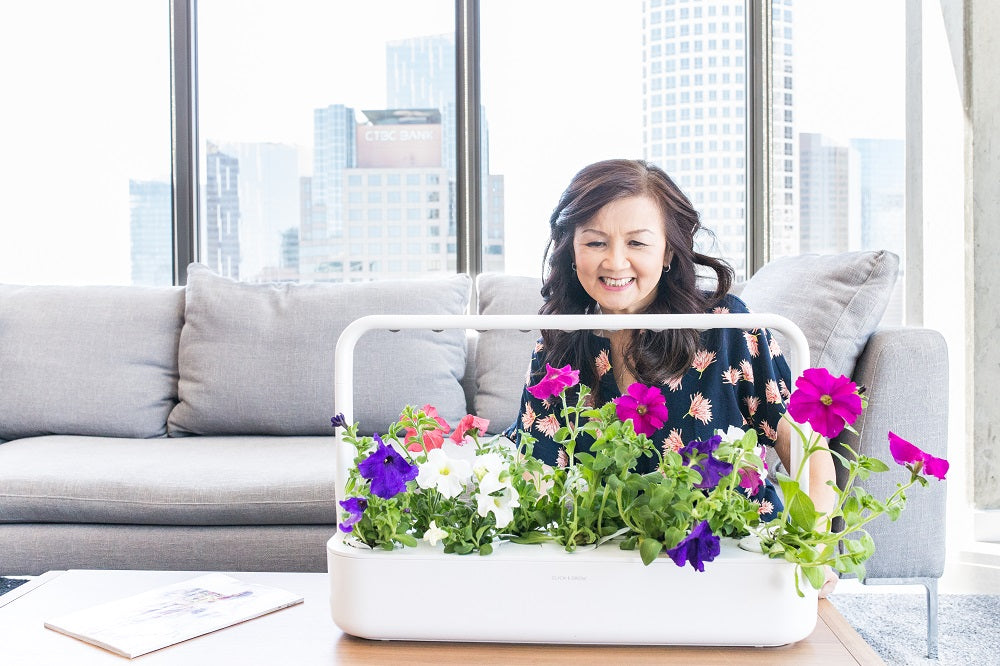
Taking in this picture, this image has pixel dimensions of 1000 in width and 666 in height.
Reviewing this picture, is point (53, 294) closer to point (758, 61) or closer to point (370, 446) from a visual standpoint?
point (370, 446)

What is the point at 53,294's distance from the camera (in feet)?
8.05

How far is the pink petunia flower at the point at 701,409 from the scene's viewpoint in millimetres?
1184

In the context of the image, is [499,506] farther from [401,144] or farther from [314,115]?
[314,115]

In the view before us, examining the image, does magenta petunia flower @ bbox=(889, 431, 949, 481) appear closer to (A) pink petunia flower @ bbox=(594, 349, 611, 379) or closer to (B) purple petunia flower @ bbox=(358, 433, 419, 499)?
(B) purple petunia flower @ bbox=(358, 433, 419, 499)

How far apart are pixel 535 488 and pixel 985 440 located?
91.7 inches

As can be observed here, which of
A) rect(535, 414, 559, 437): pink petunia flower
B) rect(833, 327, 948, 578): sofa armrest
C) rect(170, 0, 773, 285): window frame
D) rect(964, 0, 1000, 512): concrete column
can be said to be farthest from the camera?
rect(170, 0, 773, 285): window frame

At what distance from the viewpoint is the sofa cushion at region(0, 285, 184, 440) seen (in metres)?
2.29

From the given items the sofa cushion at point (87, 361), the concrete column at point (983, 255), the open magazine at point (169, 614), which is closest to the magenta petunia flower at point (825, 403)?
the open magazine at point (169, 614)

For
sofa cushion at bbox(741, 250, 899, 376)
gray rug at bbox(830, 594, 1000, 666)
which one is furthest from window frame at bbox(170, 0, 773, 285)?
gray rug at bbox(830, 594, 1000, 666)

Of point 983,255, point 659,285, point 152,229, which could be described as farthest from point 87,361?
point 983,255

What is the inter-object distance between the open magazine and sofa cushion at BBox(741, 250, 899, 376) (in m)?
1.13

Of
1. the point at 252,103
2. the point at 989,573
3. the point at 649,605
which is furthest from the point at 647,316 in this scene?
the point at 252,103

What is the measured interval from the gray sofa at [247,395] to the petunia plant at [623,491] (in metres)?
0.90

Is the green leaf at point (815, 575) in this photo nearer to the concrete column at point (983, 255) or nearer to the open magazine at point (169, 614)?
the open magazine at point (169, 614)
